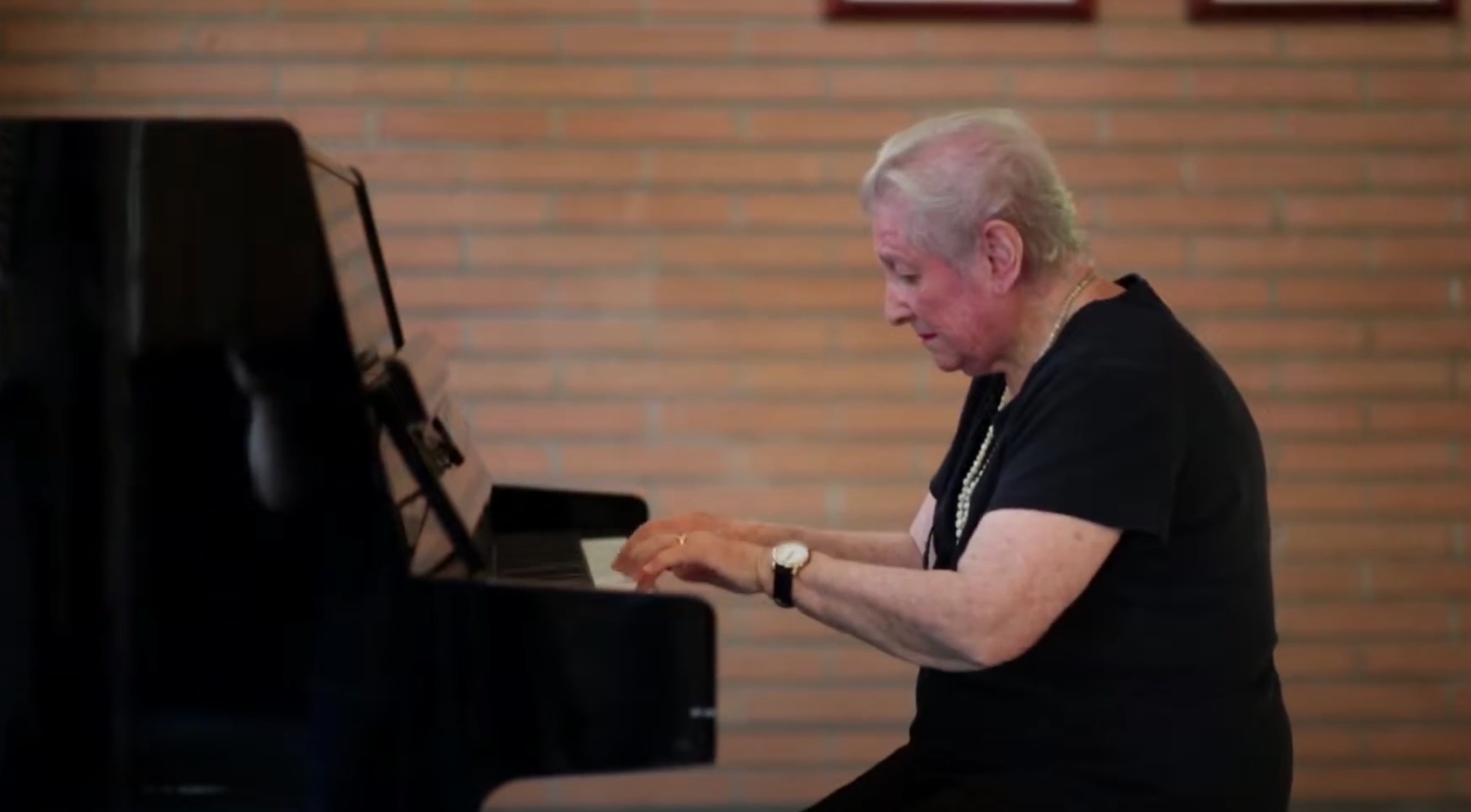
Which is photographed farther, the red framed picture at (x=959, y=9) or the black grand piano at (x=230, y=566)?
the red framed picture at (x=959, y=9)

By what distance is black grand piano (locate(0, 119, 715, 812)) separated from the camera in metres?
1.35

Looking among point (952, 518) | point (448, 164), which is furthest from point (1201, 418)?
point (448, 164)

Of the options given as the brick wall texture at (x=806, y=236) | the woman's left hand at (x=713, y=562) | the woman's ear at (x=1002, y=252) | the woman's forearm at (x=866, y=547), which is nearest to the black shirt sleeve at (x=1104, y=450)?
the woman's ear at (x=1002, y=252)

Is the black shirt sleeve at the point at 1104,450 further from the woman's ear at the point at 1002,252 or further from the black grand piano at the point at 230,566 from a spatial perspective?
the black grand piano at the point at 230,566

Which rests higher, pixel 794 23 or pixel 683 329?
pixel 794 23

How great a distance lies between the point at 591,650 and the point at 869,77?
1.47 metres

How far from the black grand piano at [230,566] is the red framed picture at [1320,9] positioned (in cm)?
169

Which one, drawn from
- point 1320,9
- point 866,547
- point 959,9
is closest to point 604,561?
point 866,547

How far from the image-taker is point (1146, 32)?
103 inches

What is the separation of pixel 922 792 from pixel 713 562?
0.39 metres

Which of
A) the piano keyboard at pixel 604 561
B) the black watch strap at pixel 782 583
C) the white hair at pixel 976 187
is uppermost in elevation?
the white hair at pixel 976 187

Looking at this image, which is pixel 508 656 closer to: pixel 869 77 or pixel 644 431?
pixel 644 431

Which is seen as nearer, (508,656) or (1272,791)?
(508,656)

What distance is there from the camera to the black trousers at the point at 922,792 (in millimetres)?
1609
